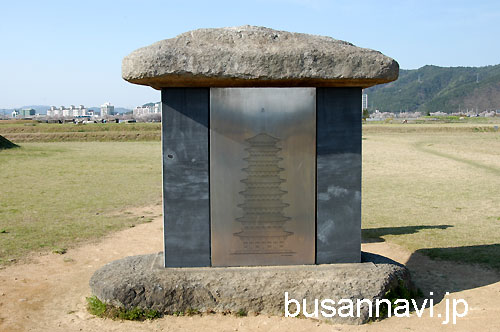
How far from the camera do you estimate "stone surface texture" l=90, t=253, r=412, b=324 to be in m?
5.66

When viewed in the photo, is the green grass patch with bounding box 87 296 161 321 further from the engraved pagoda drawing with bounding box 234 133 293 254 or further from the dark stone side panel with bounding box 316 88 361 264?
the dark stone side panel with bounding box 316 88 361 264

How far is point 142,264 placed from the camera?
616 cm

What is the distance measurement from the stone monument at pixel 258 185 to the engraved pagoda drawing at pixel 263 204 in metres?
0.01

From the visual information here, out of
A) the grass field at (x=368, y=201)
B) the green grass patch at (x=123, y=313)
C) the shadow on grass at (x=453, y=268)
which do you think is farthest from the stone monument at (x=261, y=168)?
the grass field at (x=368, y=201)

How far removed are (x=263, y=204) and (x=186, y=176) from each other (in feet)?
3.37

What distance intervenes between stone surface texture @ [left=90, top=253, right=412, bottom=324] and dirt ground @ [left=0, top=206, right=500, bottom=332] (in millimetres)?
174

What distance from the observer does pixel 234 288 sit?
5.70 meters

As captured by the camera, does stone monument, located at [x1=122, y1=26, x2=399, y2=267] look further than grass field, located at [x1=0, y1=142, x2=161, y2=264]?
No

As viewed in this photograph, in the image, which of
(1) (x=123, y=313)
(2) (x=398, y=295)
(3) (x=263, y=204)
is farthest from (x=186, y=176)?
(2) (x=398, y=295)

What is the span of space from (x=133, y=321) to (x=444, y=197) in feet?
35.0

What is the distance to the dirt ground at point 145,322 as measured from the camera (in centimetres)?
538

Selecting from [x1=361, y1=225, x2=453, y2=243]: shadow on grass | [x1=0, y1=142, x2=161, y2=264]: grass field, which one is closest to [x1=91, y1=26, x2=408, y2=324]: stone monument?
[x1=361, y1=225, x2=453, y2=243]: shadow on grass

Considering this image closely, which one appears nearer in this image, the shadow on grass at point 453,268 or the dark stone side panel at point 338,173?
the dark stone side panel at point 338,173

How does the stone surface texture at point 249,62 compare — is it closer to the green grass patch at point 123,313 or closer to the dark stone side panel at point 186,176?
the dark stone side panel at point 186,176
